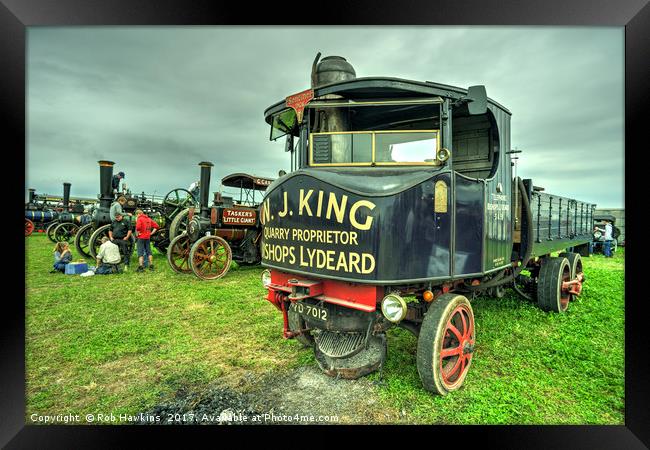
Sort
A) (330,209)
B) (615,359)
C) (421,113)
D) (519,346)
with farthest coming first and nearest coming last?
(519,346), (421,113), (615,359), (330,209)

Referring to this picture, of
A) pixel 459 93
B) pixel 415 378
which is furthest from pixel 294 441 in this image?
pixel 459 93

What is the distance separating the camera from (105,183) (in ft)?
34.6

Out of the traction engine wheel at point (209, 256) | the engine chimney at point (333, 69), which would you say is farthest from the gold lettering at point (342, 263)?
the traction engine wheel at point (209, 256)

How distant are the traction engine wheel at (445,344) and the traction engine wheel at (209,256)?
22.3 feet

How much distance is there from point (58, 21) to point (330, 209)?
110 inches

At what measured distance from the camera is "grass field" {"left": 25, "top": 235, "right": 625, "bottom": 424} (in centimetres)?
285

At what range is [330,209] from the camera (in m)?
2.80

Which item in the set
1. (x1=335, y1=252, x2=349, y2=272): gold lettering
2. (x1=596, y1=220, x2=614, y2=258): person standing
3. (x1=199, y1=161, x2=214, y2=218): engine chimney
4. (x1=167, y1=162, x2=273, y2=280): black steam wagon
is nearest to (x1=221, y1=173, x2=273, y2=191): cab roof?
(x1=167, y1=162, x2=273, y2=280): black steam wagon

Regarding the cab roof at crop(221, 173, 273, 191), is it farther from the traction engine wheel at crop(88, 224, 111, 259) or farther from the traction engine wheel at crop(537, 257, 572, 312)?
the traction engine wheel at crop(537, 257, 572, 312)

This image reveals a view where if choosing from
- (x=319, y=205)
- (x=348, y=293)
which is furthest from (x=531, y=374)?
(x=319, y=205)

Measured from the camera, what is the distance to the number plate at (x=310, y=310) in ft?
9.61

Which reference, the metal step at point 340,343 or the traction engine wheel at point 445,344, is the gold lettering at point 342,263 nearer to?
the metal step at point 340,343

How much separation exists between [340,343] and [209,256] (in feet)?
21.2

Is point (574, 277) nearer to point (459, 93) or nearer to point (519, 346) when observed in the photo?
point (519, 346)
